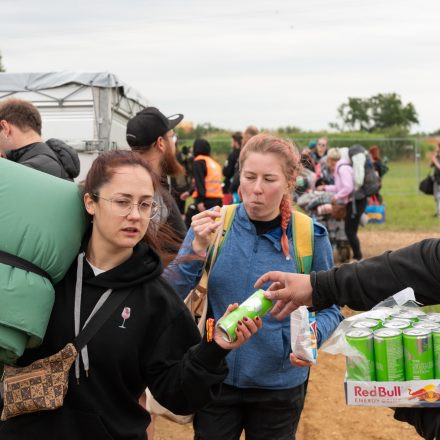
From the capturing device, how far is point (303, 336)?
114 inches

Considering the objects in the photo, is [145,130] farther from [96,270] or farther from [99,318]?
[99,318]

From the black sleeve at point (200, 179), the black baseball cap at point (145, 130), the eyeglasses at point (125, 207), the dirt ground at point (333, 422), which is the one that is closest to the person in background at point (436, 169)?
the black sleeve at point (200, 179)

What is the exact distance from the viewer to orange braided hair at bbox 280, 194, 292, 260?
327cm

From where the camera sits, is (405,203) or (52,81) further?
(405,203)

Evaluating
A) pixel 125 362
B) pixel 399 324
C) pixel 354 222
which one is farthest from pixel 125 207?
pixel 354 222

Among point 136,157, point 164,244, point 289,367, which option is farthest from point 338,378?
point 136,157

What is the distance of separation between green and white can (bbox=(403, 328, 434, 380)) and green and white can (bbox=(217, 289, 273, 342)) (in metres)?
0.49

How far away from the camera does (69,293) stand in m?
2.48

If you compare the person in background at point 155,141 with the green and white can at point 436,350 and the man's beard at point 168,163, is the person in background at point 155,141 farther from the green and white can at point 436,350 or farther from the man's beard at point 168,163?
the green and white can at point 436,350

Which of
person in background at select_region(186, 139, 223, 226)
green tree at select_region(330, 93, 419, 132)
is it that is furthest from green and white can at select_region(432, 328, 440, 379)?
green tree at select_region(330, 93, 419, 132)

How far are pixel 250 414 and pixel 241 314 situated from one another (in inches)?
41.6

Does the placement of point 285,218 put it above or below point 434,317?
above

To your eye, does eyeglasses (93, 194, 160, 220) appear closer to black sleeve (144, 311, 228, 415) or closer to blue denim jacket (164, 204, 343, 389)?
black sleeve (144, 311, 228, 415)

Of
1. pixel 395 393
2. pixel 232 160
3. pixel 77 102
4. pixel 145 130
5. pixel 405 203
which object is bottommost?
pixel 405 203
